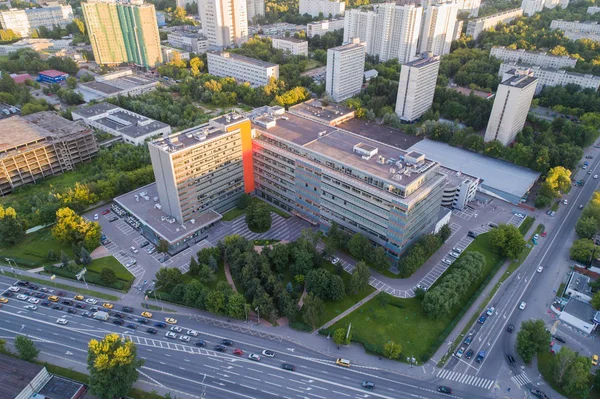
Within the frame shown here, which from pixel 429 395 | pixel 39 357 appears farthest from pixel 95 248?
pixel 429 395

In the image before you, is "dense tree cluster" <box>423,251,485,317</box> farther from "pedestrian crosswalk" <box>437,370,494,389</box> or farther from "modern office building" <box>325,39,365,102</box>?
"modern office building" <box>325,39,365,102</box>

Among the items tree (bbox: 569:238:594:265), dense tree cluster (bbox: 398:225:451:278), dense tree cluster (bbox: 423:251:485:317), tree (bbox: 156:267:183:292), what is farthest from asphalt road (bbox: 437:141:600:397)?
tree (bbox: 156:267:183:292)

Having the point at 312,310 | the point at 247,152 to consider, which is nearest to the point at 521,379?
the point at 312,310

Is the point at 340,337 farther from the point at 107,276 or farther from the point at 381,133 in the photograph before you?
the point at 381,133

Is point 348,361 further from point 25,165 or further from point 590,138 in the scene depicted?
point 590,138

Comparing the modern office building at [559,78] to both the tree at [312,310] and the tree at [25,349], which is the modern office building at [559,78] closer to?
the tree at [312,310]

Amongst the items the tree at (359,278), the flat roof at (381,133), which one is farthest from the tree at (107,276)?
the flat roof at (381,133)
